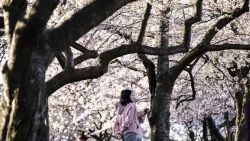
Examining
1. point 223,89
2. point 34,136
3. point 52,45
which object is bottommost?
point 34,136

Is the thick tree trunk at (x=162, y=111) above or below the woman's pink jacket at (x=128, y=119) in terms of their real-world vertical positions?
above

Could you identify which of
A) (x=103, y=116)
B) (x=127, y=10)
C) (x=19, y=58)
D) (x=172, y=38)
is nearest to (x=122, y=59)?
(x=172, y=38)

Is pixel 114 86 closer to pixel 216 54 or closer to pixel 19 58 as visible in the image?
pixel 216 54

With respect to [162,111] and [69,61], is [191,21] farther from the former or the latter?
[162,111]

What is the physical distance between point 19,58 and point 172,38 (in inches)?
427

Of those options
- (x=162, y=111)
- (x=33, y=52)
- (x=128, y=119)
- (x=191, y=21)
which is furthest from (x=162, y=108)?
(x=33, y=52)

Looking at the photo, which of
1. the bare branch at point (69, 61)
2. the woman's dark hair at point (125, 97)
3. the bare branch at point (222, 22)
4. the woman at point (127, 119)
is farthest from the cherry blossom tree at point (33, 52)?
the bare branch at point (222, 22)

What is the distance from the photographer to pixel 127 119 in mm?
8930

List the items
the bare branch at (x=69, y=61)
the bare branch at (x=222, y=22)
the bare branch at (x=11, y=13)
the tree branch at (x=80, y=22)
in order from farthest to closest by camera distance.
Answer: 1. the bare branch at (x=222, y=22)
2. the bare branch at (x=69, y=61)
3. the bare branch at (x=11, y=13)
4. the tree branch at (x=80, y=22)

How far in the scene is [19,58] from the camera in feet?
18.7

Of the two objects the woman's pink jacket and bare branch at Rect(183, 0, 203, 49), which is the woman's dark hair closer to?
the woman's pink jacket

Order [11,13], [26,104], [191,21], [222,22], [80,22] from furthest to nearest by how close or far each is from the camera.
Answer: [222,22] → [191,21] → [11,13] → [80,22] → [26,104]

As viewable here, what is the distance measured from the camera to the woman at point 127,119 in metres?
8.91

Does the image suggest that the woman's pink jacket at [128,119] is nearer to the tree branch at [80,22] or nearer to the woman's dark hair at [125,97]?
the woman's dark hair at [125,97]
